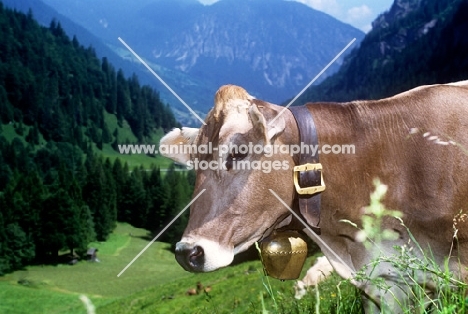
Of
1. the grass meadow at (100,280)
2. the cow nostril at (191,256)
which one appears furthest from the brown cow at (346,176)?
the grass meadow at (100,280)

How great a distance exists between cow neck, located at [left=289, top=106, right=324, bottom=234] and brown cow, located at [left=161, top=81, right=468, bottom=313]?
0.08 m

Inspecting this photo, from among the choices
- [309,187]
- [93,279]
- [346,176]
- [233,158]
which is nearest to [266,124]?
[233,158]

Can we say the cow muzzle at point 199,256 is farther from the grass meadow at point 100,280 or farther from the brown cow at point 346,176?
the grass meadow at point 100,280

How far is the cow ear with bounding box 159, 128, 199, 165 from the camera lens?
5.31m

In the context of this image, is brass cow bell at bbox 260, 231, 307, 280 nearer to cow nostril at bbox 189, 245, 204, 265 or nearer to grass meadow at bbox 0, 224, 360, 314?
cow nostril at bbox 189, 245, 204, 265

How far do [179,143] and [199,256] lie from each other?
4.64 feet

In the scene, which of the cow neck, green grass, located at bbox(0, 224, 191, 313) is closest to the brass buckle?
the cow neck

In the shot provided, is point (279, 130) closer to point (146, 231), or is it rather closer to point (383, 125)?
point (383, 125)

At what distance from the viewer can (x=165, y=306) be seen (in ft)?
132

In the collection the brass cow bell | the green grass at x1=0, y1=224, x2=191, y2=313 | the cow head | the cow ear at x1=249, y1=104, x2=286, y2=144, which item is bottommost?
the green grass at x1=0, y1=224, x2=191, y2=313

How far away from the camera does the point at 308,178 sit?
4824mm

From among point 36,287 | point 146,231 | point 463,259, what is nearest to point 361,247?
point 463,259

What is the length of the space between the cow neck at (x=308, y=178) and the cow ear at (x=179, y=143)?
1107mm

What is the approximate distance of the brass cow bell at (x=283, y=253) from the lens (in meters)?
5.01
